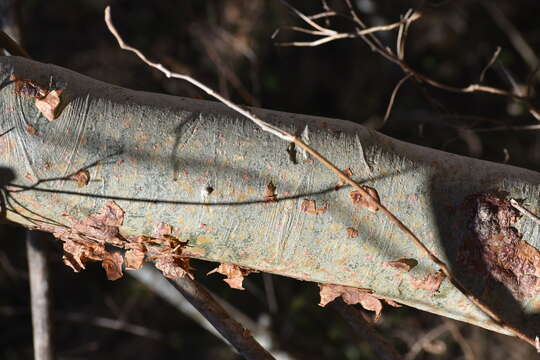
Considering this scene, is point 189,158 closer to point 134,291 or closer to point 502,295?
point 502,295

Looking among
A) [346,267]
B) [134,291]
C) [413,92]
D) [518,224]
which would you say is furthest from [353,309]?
[413,92]

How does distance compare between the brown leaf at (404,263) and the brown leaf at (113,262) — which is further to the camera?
the brown leaf at (113,262)

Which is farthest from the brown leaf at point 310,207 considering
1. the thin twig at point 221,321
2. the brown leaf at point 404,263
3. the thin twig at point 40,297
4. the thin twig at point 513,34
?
the thin twig at point 513,34

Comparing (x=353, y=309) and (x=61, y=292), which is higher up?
(x=353, y=309)

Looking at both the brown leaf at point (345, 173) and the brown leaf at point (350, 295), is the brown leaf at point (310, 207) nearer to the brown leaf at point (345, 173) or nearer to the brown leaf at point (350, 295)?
the brown leaf at point (345, 173)

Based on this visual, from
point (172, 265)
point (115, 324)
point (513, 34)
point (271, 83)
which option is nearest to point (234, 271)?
point (172, 265)

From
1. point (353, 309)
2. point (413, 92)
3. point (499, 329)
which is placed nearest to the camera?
point (499, 329)

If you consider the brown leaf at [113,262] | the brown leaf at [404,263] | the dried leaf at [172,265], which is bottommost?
the brown leaf at [113,262]

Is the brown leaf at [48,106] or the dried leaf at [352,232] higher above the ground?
the brown leaf at [48,106]
